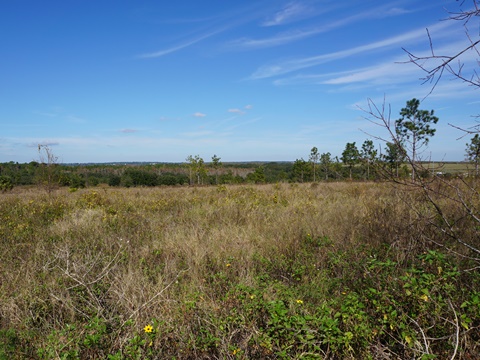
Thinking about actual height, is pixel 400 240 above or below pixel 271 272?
above

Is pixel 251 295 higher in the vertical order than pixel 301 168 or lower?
lower

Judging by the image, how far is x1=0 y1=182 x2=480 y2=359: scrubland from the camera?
2439 mm

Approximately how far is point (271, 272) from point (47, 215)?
695 cm

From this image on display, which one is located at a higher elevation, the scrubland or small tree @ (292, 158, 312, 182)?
small tree @ (292, 158, 312, 182)

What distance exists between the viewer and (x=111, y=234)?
19.6 ft

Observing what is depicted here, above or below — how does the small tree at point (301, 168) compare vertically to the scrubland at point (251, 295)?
above

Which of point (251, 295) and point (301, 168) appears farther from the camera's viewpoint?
point (301, 168)

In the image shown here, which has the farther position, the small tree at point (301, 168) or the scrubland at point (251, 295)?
the small tree at point (301, 168)

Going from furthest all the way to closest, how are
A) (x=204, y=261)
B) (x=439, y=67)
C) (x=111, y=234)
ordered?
(x=111, y=234) < (x=204, y=261) < (x=439, y=67)

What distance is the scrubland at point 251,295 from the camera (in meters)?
2.44

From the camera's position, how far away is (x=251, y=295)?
2996 mm

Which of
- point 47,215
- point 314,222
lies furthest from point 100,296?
point 47,215

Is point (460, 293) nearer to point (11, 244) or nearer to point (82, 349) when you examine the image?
point (82, 349)

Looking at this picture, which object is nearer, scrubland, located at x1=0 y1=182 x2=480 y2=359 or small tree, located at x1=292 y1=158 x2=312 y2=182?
scrubland, located at x1=0 y1=182 x2=480 y2=359
